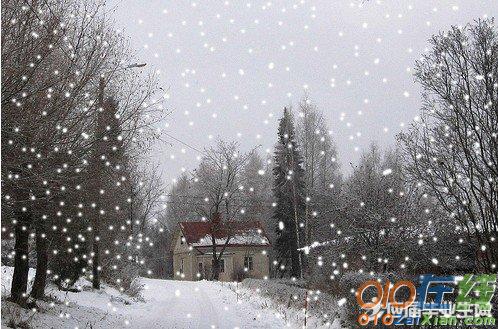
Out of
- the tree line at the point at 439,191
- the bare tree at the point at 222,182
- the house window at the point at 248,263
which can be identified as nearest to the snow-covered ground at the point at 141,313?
the tree line at the point at 439,191

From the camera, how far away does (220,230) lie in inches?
1577

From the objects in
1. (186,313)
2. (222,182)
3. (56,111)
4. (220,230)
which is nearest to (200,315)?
(186,313)

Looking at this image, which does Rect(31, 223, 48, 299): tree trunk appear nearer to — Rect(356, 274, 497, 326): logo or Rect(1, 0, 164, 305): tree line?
Rect(1, 0, 164, 305): tree line

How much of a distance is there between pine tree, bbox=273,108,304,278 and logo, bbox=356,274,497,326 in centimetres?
2002

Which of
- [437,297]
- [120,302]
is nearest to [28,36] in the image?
[437,297]

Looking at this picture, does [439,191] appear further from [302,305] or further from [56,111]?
[56,111]

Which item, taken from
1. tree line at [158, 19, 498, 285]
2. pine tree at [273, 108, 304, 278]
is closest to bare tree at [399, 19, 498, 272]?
tree line at [158, 19, 498, 285]

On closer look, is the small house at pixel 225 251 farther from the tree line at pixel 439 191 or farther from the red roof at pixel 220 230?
the tree line at pixel 439 191

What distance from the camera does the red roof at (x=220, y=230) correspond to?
38.1 metres

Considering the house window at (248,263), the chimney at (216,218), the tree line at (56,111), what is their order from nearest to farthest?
1. the tree line at (56,111)
2. the chimney at (216,218)
3. the house window at (248,263)

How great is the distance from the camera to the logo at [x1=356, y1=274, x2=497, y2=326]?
6.00 m

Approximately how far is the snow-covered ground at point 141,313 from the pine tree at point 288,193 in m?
13.0

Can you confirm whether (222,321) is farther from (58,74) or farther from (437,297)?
(58,74)

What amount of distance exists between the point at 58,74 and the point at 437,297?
617 centimetres
